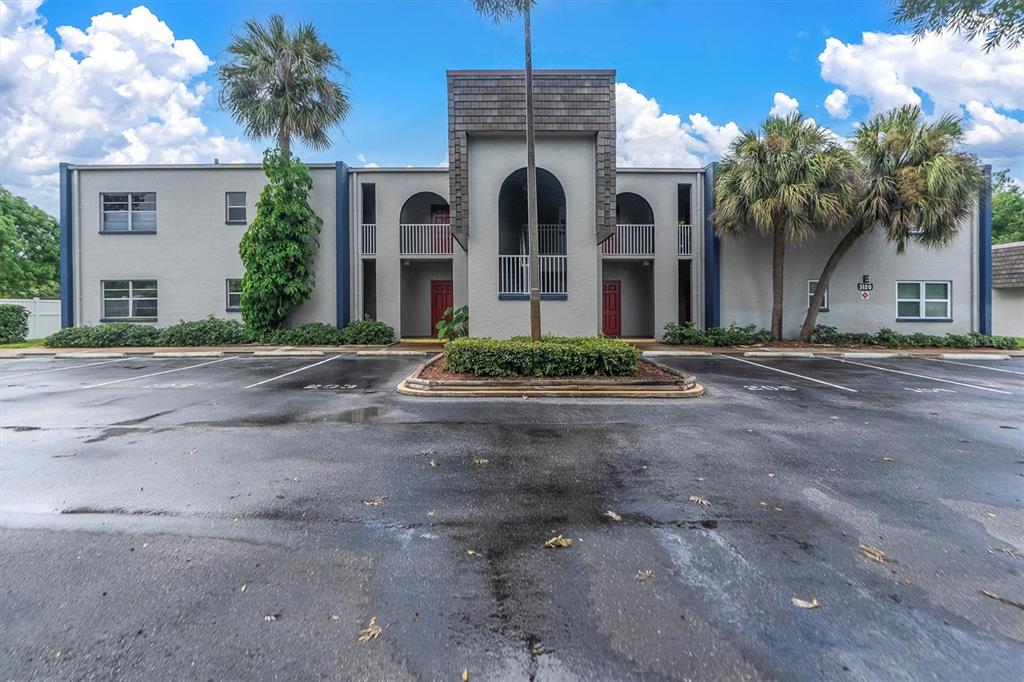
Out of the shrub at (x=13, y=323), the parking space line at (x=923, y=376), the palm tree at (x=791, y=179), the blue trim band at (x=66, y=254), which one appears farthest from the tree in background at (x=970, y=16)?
the shrub at (x=13, y=323)

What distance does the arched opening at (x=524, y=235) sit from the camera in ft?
41.8

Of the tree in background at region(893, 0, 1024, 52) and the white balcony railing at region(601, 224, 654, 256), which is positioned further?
the white balcony railing at region(601, 224, 654, 256)

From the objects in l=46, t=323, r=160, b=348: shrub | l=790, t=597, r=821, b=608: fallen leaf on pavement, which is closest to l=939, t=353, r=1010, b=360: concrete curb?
l=790, t=597, r=821, b=608: fallen leaf on pavement

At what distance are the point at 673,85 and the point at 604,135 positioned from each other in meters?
9.84

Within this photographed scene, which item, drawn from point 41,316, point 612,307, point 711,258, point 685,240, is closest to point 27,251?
point 41,316

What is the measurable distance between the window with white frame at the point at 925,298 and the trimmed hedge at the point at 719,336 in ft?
18.2

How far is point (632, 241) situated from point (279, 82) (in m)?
14.2

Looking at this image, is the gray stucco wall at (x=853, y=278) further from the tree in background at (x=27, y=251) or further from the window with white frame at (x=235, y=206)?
the tree in background at (x=27, y=251)

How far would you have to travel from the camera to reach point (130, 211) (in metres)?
18.3

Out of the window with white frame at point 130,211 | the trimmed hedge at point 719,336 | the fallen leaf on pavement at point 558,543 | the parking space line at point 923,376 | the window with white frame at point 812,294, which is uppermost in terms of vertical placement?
the window with white frame at point 130,211

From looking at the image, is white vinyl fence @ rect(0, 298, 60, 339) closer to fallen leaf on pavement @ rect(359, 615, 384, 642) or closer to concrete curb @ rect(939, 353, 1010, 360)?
fallen leaf on pavement @ rect(359, 615, 384, 642)

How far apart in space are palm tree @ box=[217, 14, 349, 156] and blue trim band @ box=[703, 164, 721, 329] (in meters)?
14.3

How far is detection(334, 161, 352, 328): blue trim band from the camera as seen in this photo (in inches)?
709

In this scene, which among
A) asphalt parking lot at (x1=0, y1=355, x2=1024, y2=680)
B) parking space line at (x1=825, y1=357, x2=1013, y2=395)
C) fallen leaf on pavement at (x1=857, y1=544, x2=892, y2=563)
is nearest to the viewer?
asphalt parking lot at (x1=0, y1=355, x2=1024, y2=680)
